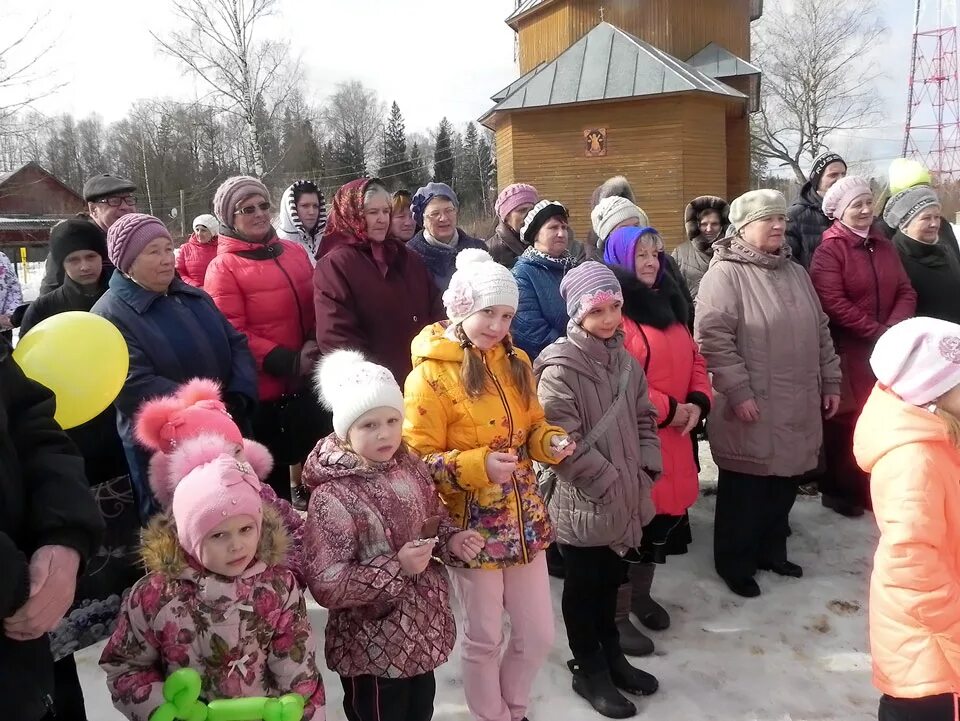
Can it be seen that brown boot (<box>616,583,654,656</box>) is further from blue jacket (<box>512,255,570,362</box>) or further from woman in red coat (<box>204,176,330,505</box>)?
woman in red coat (<box>204,176,330,505</box>)

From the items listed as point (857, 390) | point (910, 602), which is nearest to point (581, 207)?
point (857, 390)

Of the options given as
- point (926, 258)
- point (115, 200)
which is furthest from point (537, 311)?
point (926, 258)

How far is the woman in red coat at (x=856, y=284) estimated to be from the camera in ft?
13.9

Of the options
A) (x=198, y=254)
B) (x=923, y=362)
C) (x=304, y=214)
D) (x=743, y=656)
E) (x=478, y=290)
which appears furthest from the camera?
(x=198, y=254)

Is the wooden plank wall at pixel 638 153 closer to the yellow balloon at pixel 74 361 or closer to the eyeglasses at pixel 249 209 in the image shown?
the eyeglasses at pixel 249 209

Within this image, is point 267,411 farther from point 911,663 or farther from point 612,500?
point 911,663

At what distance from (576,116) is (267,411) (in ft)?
50.5

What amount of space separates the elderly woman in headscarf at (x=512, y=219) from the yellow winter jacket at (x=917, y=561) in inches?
111

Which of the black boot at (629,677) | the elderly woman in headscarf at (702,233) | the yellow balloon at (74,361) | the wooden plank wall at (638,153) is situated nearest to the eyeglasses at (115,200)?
the yellow balloon at (74,361)

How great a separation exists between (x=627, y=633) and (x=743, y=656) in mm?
530

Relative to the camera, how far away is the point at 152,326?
2.79 meters

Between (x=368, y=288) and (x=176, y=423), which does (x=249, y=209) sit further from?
(x=176, y=423)

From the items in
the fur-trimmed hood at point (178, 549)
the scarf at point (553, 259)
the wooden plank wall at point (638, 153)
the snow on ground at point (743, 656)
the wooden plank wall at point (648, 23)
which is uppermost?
the wooden plank wall at point (648, 23)

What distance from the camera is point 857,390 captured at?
173 inches
